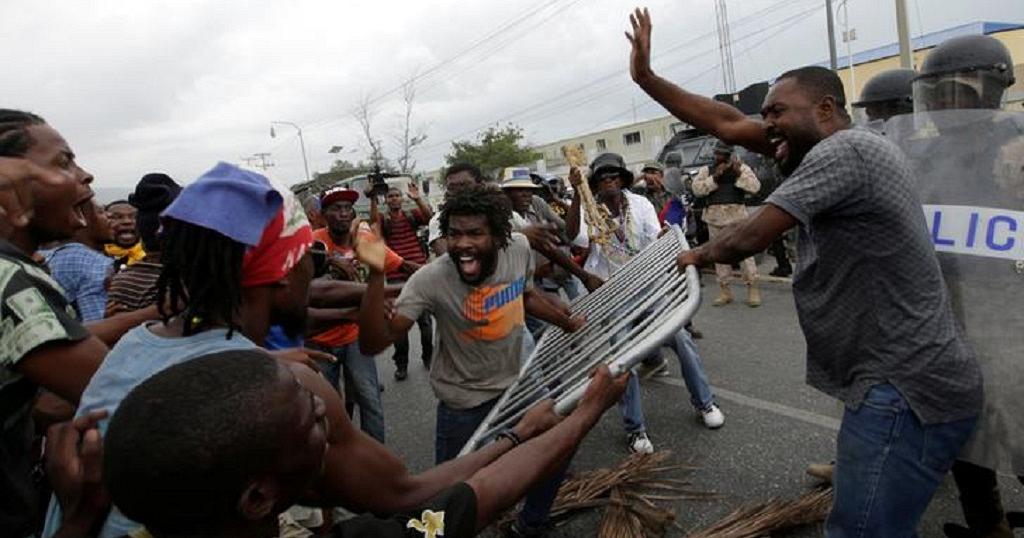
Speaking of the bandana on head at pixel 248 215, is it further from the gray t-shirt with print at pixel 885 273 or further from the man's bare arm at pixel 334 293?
the man's bare arm at pixel 334 293

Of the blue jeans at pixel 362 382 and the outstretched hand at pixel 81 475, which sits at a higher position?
the outstretched hand at pixel 81 475

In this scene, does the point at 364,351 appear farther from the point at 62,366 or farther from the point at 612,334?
the point at 62,366

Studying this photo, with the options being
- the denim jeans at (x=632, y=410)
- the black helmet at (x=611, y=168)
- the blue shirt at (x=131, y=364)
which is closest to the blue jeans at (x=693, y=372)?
the denim jeans at (x=632, y=410)

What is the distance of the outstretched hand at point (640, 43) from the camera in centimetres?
242

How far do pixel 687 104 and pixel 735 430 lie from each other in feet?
7.19

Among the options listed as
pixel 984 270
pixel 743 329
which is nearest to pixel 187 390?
pixel 984 270

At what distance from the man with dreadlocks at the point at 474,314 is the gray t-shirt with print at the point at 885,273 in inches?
42.3

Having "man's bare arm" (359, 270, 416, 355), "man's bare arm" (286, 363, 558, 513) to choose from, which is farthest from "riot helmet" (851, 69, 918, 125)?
"man's bare arm" (286, 363, 558, 513)

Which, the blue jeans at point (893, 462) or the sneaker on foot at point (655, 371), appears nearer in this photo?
the blue jeans at point (893, 462)

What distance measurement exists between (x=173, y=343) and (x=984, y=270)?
236 centimetres

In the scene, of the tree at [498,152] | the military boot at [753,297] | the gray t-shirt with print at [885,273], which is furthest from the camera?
the tree at [498,152]

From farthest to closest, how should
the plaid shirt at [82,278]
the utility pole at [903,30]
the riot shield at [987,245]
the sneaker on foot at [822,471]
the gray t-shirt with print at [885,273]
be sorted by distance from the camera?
the utility pole at [903,30] < the sneaker on foot at [822,471] < the plaid shirt at [82,278] < the riot shield at [987,245] < the gray t-shirt with print at [885,273]

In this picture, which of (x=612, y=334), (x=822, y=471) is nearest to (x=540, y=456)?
(x=612, y=334)

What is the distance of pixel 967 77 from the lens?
212 cm
